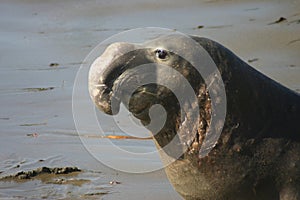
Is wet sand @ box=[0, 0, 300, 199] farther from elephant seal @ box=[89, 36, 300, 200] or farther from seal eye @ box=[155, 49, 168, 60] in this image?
seal eye @ box=[155, 49, 168, 60]

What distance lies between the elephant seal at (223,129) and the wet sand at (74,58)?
121 centimetres

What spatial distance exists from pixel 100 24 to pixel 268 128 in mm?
7200

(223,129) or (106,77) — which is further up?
(106,77)

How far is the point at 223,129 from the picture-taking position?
3.86m

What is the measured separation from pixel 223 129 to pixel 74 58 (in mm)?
5460

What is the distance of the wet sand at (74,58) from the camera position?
5.45m

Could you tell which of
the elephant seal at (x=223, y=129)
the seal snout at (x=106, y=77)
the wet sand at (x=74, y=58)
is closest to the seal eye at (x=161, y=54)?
the elephant seal at (x=223, y=129)

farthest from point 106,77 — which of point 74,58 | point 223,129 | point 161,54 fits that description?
point 74,58

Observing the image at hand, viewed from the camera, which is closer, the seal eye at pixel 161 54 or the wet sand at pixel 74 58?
the seal eye at pixel 161 54

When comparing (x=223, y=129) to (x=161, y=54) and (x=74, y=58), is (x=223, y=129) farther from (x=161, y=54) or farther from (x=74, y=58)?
(x=74, y=58)

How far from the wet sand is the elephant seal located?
3.97 ft

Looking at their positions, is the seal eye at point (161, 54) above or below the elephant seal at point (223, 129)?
above

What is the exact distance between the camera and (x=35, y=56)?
30.7ft

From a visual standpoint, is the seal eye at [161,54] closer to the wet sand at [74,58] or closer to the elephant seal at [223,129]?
the elephant seal at [223,129]
